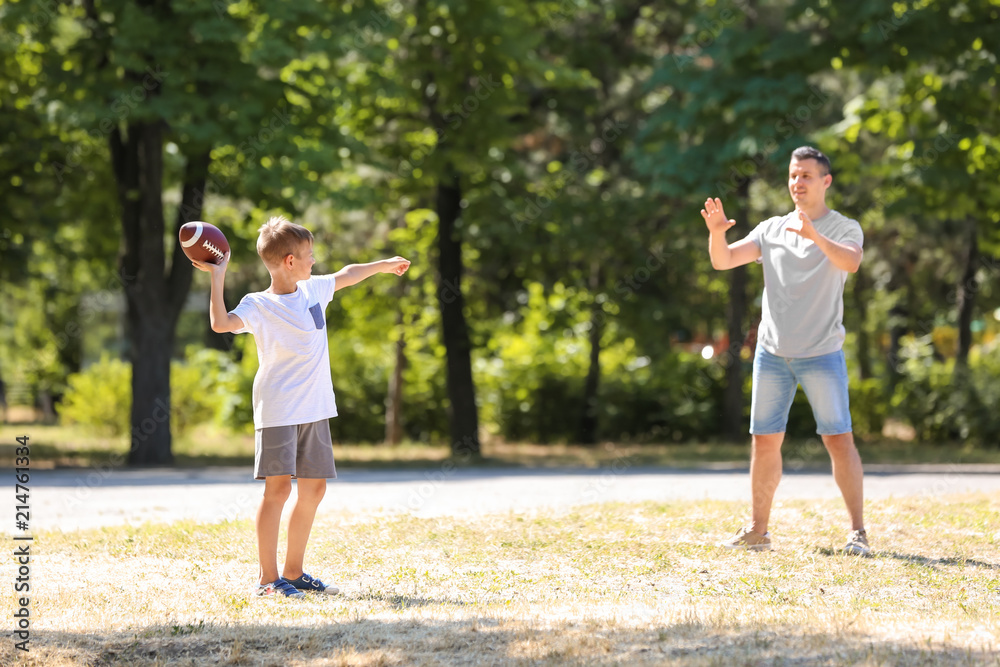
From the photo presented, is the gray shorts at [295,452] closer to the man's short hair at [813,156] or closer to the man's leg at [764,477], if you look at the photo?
the man's leg at [764,477]

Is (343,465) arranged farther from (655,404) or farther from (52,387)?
(52,387)

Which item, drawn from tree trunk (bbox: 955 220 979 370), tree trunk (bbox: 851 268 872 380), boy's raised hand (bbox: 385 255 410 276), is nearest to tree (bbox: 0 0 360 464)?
boy's raised hand (bbox: 385 255 410 276)

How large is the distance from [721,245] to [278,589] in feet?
10.0

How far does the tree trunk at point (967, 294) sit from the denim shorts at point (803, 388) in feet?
46.6

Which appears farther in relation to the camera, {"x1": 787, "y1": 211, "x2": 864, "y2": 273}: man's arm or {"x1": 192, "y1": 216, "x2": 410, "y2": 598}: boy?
{"x1": 787, "y1": 211, "x2": 864, "y2": 273}: man's arm

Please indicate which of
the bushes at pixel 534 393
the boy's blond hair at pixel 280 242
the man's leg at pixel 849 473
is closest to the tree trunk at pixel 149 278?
the bushes at pixel 534 393

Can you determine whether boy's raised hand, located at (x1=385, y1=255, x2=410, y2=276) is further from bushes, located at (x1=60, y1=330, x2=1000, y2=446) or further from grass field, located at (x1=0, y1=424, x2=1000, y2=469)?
bushes, located at (x1=60, y1=330, x2=1000, y2=446)

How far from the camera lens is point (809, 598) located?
16.3 ft

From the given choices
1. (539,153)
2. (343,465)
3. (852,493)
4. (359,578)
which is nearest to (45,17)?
(343,465)

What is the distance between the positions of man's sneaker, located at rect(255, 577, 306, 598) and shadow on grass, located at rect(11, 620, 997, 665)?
0.54 meters

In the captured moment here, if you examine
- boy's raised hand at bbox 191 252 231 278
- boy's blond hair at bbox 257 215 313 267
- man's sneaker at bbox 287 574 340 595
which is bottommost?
man's sneaker at bbox 287 574 340 595

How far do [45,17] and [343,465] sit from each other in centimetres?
722

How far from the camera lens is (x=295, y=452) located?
5.04 meters

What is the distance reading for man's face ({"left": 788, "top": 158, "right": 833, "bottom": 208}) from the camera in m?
6.14
